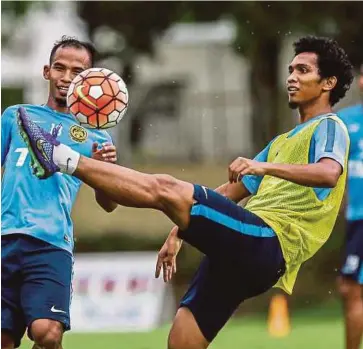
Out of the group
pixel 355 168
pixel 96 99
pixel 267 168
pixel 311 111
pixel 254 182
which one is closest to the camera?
pixel 267 168

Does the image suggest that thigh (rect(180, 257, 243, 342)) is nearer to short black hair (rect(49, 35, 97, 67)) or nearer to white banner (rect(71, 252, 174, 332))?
short black hair (rect(49, 35, 97, 67))

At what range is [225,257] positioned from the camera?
23.7ft

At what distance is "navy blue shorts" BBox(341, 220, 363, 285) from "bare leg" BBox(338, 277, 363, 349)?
57 millimetres

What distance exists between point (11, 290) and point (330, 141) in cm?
200

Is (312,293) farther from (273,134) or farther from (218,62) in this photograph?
(218,62)

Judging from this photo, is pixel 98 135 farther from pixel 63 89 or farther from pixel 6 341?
pixel 6 341

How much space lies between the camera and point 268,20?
65.3 ft

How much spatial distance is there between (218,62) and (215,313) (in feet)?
68.7

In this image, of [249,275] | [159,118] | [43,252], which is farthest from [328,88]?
[159,118]

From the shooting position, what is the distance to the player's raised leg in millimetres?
6711

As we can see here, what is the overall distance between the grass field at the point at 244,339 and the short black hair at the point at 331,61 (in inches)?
169

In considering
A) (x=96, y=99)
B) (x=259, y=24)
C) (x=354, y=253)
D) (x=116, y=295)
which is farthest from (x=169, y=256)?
(x=259, y=24)

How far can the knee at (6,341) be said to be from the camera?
23.8 feet

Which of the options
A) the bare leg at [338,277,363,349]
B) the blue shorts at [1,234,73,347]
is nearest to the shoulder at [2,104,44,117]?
the blue shorts at [1,234,73,347]
